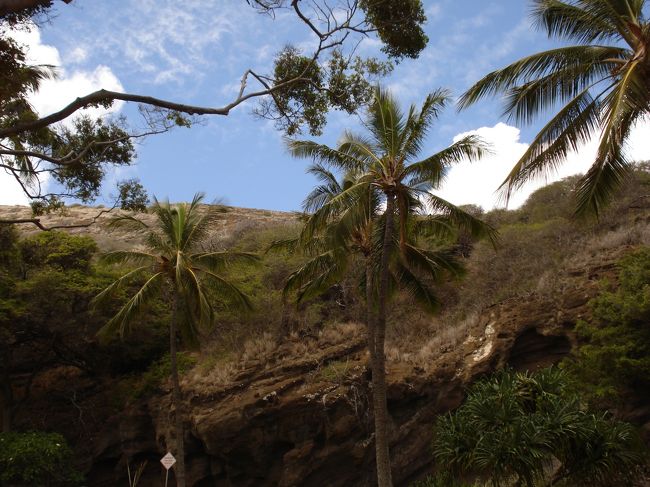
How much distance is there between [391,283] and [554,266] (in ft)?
36.0

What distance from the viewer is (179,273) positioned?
18.5 metres

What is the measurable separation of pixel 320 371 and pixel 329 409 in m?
1.79

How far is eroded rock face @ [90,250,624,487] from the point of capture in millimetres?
19500

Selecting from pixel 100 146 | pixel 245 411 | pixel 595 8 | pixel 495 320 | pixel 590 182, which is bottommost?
pixel 245 411

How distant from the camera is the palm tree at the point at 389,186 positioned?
14805mm

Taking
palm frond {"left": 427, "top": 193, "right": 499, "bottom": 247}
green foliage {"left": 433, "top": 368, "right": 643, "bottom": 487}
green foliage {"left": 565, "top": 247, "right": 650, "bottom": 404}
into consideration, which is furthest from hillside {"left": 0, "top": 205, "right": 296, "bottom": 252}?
green foliage {"left": 433, "top": 368, "right": 643, "bottom": 487}

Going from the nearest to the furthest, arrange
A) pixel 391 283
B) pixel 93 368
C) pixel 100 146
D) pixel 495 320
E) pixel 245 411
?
pixel 100 146 → pixel 391 283 → pixel 245 411 → pixel 495 320 → pixel 93 368

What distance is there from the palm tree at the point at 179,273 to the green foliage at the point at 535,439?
840 centimetres

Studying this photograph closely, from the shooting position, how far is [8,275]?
22.5 m

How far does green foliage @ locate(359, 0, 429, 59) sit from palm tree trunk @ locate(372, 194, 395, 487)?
4.93m

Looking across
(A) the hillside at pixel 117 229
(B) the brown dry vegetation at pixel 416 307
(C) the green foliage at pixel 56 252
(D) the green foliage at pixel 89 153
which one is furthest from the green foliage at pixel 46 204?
(A) the hillside at pixel 117 229

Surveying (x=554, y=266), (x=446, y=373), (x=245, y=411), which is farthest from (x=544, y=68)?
(x=554, y=266)

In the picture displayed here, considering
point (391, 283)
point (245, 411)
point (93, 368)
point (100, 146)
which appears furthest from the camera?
point (93, 368)

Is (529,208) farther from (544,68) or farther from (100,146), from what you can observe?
(100,146)
